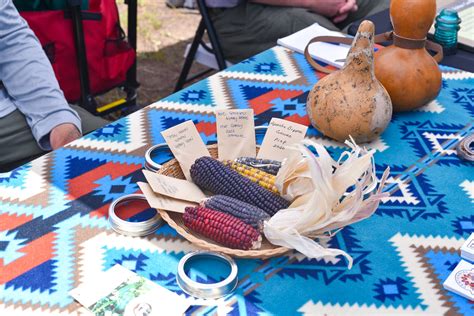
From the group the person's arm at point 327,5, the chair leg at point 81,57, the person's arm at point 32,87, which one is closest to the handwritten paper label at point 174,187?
the person's arm at point 32,87

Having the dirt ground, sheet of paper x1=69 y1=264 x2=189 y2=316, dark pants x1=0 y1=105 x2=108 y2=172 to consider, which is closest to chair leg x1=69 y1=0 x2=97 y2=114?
dark pants x1=0 y1=105 x2=108 y2=172

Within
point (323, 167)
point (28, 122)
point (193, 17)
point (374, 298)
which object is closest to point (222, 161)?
point (323, 167)

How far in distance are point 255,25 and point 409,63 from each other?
1138mm

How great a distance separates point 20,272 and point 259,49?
1.73 meters

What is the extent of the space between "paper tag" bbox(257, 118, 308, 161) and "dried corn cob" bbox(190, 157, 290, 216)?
0.46 feet

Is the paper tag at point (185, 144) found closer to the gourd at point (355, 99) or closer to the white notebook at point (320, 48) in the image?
the gourd at point (355, 99)

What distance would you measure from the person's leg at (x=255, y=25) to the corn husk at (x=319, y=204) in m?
1.46

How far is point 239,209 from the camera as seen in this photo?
3.46 feet

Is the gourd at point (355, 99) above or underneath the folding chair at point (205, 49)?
above

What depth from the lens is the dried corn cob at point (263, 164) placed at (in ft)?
3.93

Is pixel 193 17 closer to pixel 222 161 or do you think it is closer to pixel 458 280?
pixel 222 161

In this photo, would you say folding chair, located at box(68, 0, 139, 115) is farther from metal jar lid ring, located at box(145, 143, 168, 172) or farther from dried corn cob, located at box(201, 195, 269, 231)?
dried corn cob, located at box(201, 195, 269, 231)

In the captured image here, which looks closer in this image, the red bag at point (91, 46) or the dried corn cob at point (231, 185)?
the dried corn cob at point (231, 185)

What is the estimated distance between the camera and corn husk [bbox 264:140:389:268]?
A: 987 millimetres
